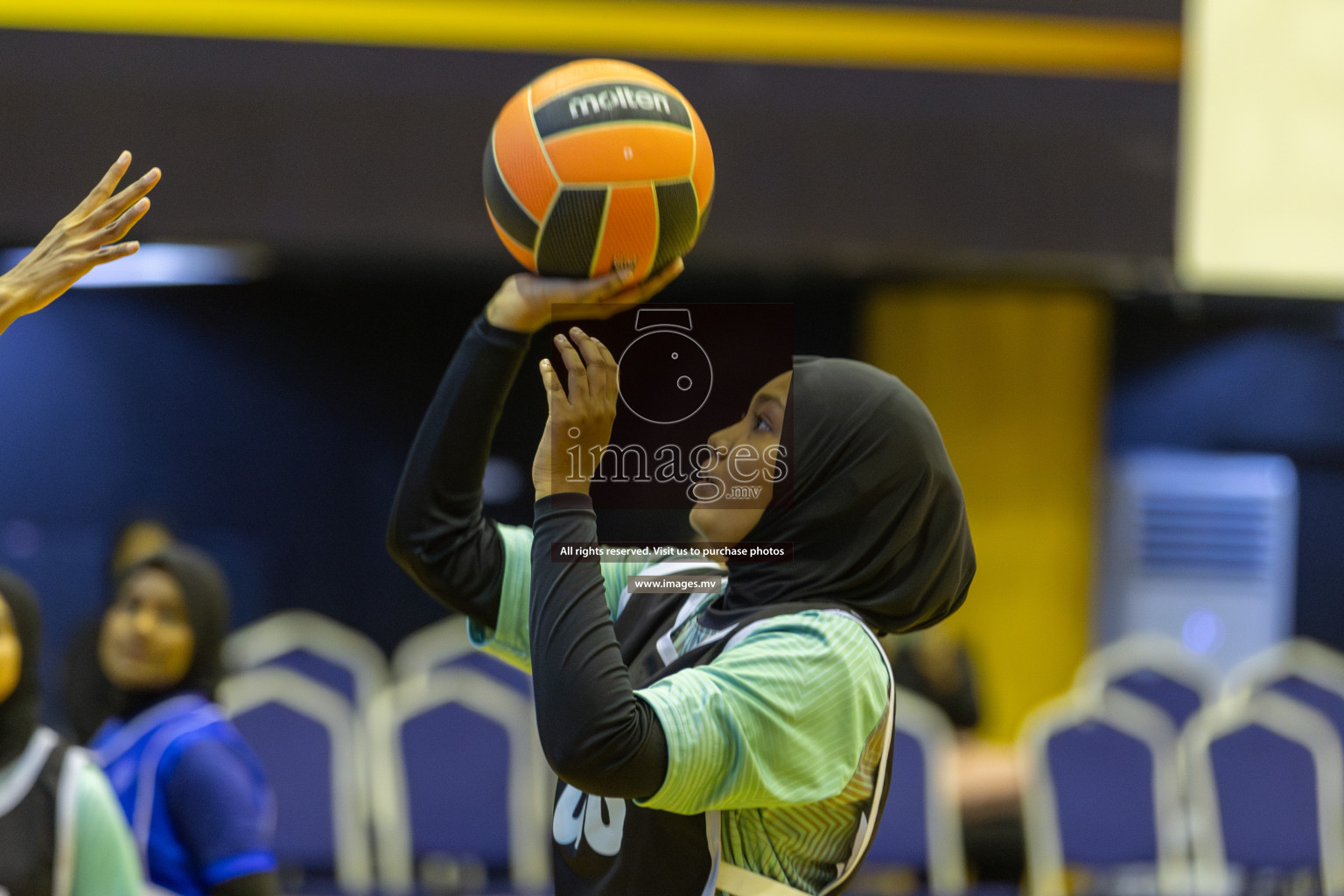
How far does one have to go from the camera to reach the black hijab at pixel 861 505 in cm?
128

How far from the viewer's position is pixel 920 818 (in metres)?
4.05

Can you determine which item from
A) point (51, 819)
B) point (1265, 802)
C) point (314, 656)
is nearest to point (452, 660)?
point (314, 656)

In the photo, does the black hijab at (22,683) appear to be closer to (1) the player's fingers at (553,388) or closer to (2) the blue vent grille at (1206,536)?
(1) the player's fingers at (553,388)

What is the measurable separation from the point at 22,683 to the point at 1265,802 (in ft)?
12.2

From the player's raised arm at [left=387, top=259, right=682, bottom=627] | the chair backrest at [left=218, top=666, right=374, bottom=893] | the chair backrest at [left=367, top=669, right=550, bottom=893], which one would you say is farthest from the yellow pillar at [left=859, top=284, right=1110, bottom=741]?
the player's raised arm at [left=387, top=259, right=682, bottom=627]

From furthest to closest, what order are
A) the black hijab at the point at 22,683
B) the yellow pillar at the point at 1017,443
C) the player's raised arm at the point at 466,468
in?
1. the yellow pillar at the point at 1017,443
2. the black hijab at the point at 22,683
3. the player's raised arm at the point at 466,468

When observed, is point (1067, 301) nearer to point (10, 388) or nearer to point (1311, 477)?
point (1311, 477)

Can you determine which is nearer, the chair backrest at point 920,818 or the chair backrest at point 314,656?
the chair backrest at point 920,818

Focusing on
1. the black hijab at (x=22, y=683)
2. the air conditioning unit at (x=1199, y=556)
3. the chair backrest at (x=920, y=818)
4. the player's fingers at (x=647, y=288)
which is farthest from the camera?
the air conditioning unit at (x=1199, y=556)

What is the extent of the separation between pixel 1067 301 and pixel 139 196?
5936mm

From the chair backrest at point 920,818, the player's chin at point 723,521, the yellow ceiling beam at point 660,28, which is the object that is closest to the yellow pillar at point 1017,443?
the yellow ceiling beam at point 660,28

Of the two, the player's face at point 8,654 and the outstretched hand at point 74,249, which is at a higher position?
the outstretched hand at point 74,249

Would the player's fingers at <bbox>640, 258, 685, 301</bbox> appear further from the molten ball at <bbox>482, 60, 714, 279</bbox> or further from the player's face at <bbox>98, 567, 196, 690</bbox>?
the player's face at <bbox>98, 567, 196, 690</bbox>

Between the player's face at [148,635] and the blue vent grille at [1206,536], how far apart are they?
19.5 feet
